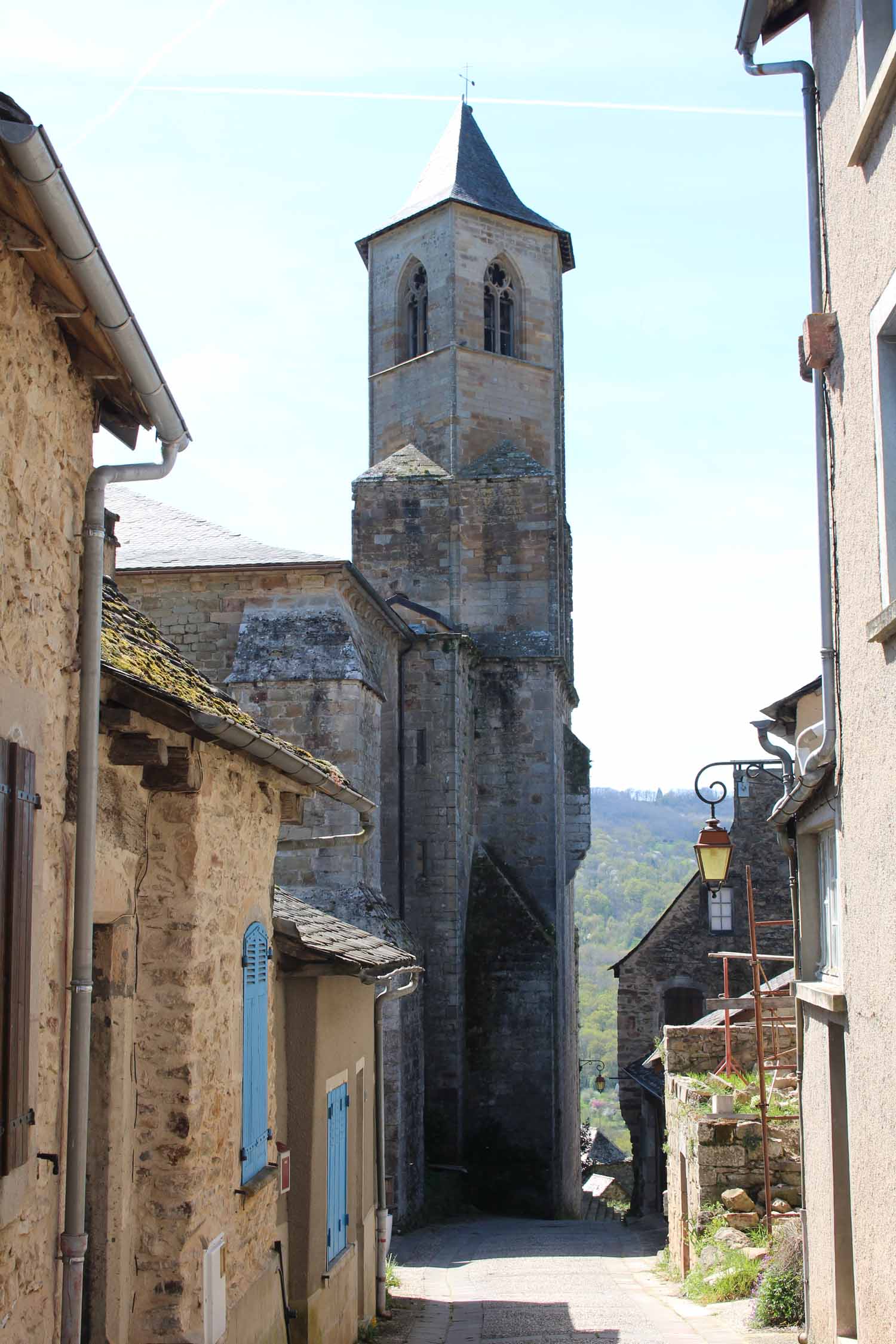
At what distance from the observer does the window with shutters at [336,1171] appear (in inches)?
331

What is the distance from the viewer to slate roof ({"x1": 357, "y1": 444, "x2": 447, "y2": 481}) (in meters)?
23.2

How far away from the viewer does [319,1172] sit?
817 centimetres

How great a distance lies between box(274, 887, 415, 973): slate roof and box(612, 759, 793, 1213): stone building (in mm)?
15662

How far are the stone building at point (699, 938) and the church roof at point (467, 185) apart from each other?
10.1 meters

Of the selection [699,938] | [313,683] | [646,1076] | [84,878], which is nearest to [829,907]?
[84,878]

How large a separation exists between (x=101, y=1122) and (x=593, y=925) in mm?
150562

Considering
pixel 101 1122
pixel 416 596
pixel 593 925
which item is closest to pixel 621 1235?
pixel 416 596

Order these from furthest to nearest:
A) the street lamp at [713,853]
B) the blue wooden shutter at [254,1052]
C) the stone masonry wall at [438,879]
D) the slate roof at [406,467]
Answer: the slate roof at [406,467], the stone masonry wall at [438,879], the street lamp at [713,853], the blue wooden shutter at [254,1052]

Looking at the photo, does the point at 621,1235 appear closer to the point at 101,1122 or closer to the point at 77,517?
the point at 101,1122

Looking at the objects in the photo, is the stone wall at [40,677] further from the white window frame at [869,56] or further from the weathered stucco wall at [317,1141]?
the weathered stucco wall at [317,1141]

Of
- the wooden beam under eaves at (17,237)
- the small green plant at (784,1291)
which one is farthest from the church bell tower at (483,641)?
the wooden beam under eaves at (17,237)

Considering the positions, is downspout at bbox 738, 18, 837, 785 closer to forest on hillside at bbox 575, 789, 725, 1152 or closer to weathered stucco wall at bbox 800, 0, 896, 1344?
weathered stucco wall at bbox 800, 0, 896, 1344

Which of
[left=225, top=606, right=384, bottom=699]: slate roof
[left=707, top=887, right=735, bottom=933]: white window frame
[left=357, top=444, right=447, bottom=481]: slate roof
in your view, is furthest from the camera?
[left=707, top=887, right=735, bottom=933]: white window frame

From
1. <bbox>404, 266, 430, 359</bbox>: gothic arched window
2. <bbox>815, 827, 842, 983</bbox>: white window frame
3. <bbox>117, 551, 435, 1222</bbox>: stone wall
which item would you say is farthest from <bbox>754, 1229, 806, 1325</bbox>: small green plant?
<bbox>404, 266, 430, 359</bbox>: gothic arched window
